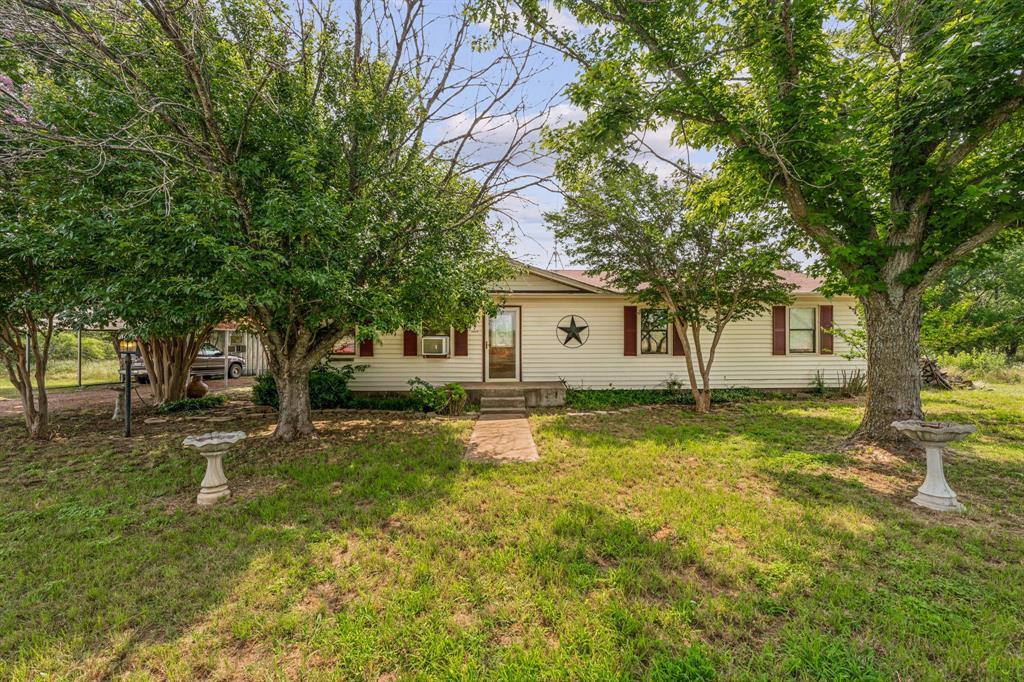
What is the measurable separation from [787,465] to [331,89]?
327 inches

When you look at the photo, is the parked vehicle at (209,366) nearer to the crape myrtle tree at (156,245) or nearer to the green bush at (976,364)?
the crape myrtle tree at (156,245)

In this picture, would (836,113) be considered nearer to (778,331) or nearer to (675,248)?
(675,248)

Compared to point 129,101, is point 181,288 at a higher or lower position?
lower

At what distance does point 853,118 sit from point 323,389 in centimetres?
1066

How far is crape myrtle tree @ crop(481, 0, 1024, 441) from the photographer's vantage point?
15.0ft

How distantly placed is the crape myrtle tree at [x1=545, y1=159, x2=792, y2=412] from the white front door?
9.25 feet

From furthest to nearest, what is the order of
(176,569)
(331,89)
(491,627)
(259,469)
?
(331,89), (259,469), (176,569), (491,627)

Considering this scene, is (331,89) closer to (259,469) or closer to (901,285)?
(259,469)

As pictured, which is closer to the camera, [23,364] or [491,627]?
[491,627]

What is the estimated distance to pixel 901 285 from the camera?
5383 millimetres

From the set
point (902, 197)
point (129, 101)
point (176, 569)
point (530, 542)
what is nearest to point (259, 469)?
point (176, 569)

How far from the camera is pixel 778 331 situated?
10820 mm

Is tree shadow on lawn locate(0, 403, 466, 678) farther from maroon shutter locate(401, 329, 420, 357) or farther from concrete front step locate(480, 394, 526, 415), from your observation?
maroon shutter locate(401, 329, 420, 357)

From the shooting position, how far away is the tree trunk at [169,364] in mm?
9422
